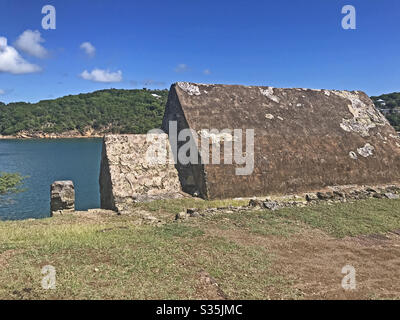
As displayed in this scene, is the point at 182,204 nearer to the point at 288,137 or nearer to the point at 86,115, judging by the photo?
the point at 288,137

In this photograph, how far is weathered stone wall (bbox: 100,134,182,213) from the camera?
1095 centimetres

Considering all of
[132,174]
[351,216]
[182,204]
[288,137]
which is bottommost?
[351,216]

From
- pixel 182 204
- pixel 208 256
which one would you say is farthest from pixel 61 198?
pixel 208 256

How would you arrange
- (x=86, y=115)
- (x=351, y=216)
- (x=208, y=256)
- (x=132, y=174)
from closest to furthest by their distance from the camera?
(x=208, y=256), (x=351, y=216), (x=132, y=174), (x=86, y=115)

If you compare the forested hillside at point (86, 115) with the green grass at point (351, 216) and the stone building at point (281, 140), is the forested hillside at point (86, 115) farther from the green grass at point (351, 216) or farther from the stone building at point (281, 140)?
the green grass at point (351, 216)

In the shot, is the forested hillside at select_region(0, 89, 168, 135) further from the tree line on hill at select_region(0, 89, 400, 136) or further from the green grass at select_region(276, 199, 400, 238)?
the green grass at select_region(276, 199, 400, 238)

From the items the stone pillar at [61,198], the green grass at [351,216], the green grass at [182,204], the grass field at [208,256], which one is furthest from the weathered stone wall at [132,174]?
the green grass at [351,216]

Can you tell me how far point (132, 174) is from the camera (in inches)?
449

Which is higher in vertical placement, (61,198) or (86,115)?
(86,115)

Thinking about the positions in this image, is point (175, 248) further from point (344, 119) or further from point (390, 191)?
point (344, 119)

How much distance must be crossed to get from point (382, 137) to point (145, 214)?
1267 cm

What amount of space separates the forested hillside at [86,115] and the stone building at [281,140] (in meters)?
72.4

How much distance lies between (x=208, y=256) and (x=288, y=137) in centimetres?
872

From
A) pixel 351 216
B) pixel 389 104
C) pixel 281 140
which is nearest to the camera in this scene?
pixel 351 216
